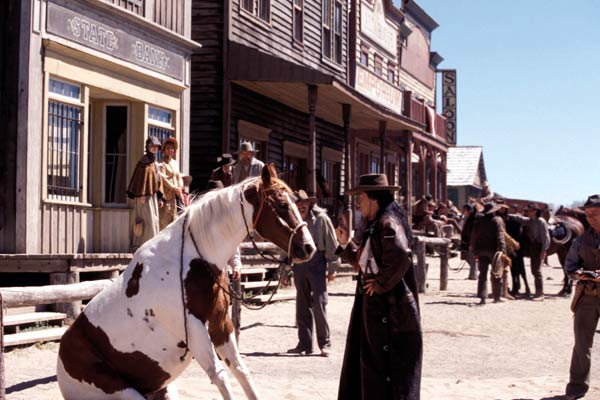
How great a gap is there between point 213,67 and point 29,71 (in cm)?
730

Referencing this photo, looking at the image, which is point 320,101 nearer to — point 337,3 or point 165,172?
point 337,3

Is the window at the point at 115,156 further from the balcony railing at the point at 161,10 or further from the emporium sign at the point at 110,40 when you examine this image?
the balcony railing at the point at 161,10

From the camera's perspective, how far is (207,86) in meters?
20.1

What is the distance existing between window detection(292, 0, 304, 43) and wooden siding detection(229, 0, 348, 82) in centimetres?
23

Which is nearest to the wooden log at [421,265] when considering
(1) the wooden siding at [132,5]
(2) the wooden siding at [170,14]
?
(2) the wooden siding at [170,14]

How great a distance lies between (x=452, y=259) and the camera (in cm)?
3450

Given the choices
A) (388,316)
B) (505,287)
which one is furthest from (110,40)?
(388,316)

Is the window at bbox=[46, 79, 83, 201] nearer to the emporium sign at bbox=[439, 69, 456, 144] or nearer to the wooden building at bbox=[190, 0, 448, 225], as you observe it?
the wooden building at bbox=[190, 0, 448, 225]

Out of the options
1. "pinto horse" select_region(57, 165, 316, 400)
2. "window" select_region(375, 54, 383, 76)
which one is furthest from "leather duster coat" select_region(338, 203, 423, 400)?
"window" select_region(375, 54, 383, 76)

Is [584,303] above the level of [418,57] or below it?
below

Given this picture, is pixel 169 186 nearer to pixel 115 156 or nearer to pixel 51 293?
pixel 115 156

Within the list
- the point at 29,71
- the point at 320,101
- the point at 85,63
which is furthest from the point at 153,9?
the point at 320,101

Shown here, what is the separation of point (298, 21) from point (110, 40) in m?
10.4

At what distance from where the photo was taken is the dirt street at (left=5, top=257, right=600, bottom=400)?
921 centimetres
